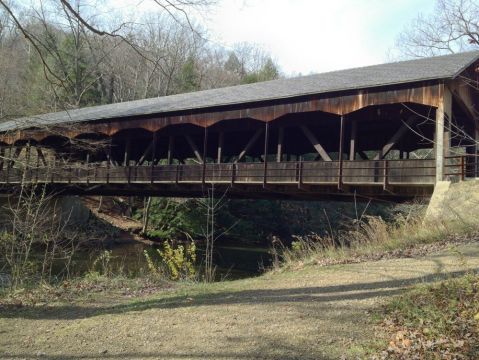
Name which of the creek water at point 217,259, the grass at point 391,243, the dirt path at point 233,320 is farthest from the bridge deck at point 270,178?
the dirt path at point 233,320

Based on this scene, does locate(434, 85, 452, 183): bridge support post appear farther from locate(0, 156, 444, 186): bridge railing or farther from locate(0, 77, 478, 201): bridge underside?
locate(0, 156, 444, 186): bridge railing

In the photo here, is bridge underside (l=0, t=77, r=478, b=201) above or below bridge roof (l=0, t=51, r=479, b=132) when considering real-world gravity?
below

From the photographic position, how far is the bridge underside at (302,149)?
41.9 ft

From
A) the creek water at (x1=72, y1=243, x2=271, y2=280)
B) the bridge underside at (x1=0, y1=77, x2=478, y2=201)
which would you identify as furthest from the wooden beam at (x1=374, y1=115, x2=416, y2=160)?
the creek water at (x1=72, y1=243, x2=271, y2=280)

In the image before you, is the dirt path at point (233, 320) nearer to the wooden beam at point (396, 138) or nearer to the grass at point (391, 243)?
the grass at point (391, 243)

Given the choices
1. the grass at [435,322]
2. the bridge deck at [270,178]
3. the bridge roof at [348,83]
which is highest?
the bridge roof at [348,83]

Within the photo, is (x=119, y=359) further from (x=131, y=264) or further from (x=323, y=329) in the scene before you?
(x=131, y=264)

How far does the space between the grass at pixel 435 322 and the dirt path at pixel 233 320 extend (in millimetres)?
318

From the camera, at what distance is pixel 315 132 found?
755 inches

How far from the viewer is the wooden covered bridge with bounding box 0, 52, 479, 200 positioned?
12695 millimetres

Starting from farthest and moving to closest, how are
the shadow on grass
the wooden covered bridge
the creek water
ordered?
1. the creek water
2. the wooden covered bridge
3. the shadow on grass

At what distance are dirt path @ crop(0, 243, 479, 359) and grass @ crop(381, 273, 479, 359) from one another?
1.04ft

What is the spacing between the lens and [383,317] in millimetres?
4621

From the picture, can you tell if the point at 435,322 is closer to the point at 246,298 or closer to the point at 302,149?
the point at 246,298
